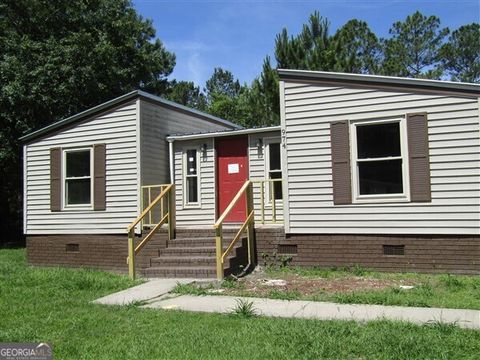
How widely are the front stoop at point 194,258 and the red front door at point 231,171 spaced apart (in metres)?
1.42

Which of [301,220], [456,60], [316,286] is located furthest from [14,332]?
[456,60]

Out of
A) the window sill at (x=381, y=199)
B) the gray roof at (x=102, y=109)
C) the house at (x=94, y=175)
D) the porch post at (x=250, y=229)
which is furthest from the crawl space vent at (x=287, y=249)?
the gray roof at (x=102, y=109)

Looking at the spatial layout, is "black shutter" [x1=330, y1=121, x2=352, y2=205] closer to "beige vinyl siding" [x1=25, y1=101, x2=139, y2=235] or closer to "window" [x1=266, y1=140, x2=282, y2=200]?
"window" [x1=266, y1=140, x2=282, y2=200]

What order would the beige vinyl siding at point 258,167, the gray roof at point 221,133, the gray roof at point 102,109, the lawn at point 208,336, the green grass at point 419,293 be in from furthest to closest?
1. the gray roof at point 102,109
2. the gray roof at point 221,133
3. the beige vinyl siding at point 258,167
4. the green grass at point 419,293
5. the lawn at point 208,336

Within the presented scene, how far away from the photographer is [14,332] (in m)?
6.07

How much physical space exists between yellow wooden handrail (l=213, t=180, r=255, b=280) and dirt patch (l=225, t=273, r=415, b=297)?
532mm

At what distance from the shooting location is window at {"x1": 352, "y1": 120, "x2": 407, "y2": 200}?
9.89 meters

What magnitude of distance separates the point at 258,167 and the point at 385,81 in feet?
12.1

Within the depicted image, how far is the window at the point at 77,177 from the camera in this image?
1304 centimetres

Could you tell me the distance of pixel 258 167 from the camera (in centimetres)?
1234

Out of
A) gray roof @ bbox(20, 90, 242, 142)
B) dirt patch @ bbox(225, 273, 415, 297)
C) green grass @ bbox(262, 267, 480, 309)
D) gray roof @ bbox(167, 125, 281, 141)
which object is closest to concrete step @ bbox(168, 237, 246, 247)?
dirt patch @ bbox(225, 273, 415, 297)

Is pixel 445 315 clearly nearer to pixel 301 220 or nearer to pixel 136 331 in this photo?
pixel 136 331

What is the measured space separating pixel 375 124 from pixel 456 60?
23912 millimetres

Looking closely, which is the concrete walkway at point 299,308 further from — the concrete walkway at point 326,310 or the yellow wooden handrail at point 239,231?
the yellow wooden handrail at point 239,231
